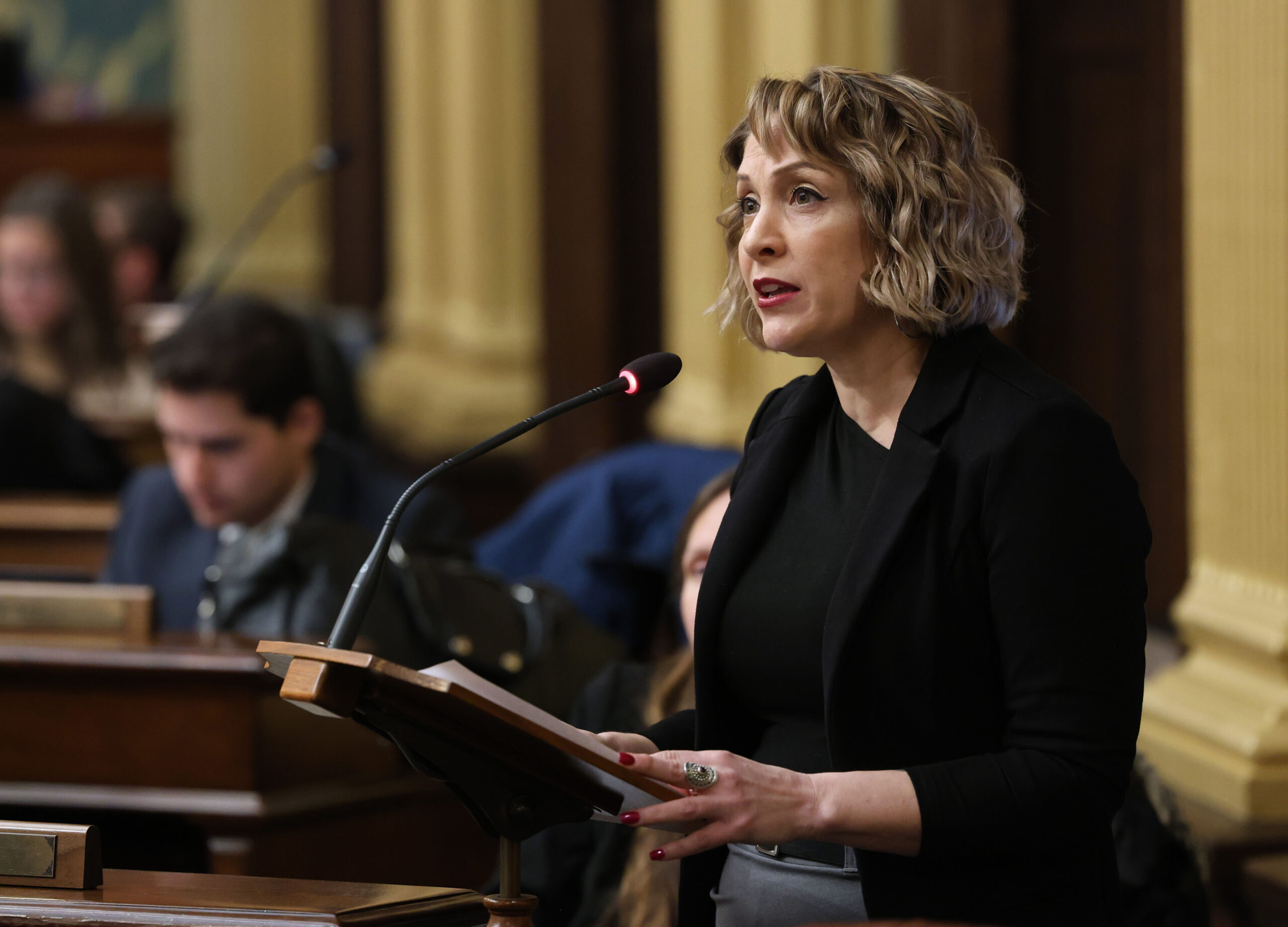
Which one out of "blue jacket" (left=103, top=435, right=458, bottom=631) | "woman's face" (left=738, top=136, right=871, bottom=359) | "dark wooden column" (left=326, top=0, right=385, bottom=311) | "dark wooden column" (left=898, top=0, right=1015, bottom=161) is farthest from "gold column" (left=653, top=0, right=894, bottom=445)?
"dark wooden column" (left=326, top=0, right=385, bottom=311)

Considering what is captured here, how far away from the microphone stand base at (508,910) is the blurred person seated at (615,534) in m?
2.34

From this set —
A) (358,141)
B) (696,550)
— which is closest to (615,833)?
(696,550)

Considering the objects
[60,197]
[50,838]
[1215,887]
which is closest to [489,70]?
[60,197]

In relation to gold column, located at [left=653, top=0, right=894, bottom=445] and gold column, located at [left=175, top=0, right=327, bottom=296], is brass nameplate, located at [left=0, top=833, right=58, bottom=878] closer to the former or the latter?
gold column, located at [left=653, top=0, right=894, bottom=445]

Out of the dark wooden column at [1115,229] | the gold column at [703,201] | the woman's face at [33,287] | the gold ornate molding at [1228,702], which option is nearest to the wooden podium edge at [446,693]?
the gold ornate molding at [1228,702]

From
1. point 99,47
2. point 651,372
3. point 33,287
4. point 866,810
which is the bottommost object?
point 866,810

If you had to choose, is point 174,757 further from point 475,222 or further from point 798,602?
point 475,222

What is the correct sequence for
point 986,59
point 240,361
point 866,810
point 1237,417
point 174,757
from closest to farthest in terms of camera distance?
point 866,810
point 1237,417
point 174,757
point 240,361
point 986,59

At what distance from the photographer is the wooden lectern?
137 centimetres

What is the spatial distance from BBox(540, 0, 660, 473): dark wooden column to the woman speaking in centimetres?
436

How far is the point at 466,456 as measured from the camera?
5.28ft

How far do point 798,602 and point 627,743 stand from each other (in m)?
0.21

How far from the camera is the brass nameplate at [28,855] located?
168 cm

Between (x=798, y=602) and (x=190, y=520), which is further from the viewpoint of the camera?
(x=190, y=520)
